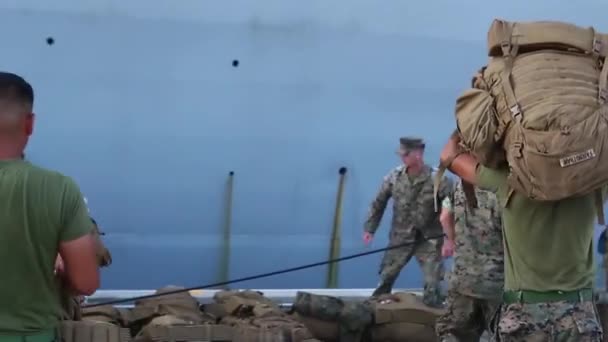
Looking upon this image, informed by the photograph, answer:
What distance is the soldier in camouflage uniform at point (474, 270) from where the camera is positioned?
4730mm

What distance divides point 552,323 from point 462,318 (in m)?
2.10

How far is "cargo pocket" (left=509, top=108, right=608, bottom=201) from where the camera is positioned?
256 cm

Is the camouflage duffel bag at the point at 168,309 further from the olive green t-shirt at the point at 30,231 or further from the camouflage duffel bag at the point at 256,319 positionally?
the olive green t-shirt at the point at 30,231

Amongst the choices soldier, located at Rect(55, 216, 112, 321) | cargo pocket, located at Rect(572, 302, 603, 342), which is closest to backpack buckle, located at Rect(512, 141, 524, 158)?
cargo pocket, located at Rect(572, 302, 603, 342)

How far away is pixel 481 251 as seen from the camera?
4770mm

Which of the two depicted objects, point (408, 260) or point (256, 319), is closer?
point (256, 319)

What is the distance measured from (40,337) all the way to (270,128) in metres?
4.74

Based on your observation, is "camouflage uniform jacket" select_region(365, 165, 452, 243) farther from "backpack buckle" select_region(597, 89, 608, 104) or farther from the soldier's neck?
"backpack buckle" select_region(597, 89, 608, 104)

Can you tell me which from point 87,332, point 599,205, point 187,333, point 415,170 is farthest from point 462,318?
point 87,332

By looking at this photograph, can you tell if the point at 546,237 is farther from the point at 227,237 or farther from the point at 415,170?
the point at 227,237

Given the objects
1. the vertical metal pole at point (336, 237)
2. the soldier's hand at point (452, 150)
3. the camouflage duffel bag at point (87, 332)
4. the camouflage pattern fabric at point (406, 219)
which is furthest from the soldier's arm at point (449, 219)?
the camouflage duffel bag at point (87, 332)

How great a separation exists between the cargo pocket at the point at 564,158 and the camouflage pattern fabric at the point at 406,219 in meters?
3.84

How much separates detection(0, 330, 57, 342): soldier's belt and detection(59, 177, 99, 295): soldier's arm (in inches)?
5.9

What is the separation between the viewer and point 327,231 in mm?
7102
